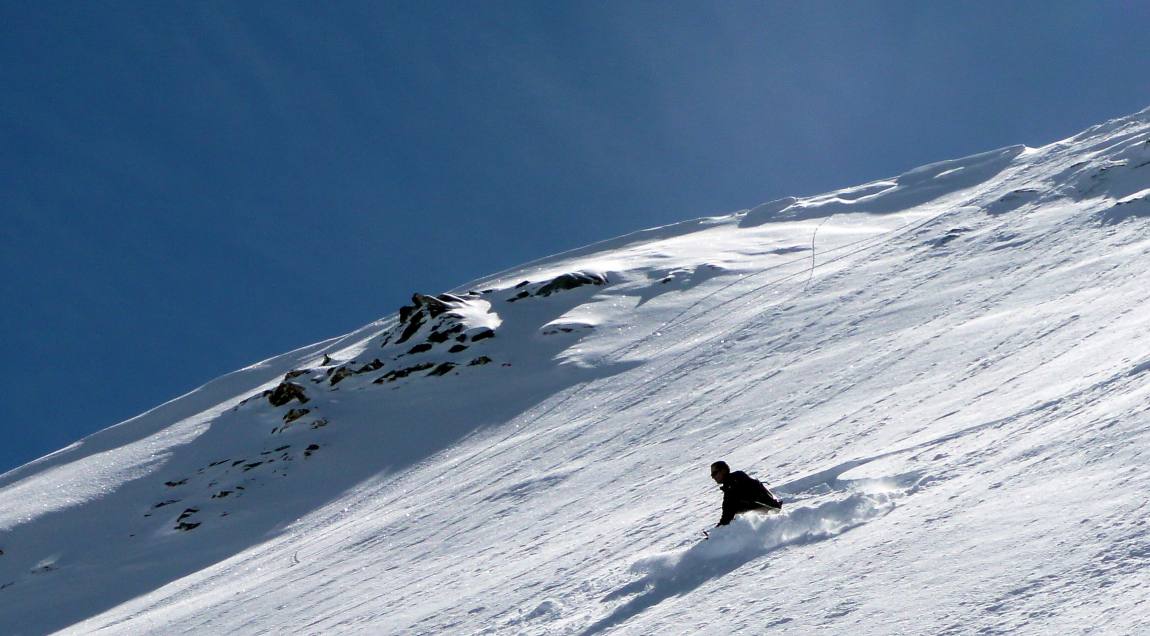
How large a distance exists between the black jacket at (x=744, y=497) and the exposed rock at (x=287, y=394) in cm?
3022

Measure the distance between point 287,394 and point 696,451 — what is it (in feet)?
80.2

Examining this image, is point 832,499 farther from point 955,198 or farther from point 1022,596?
point 955,198

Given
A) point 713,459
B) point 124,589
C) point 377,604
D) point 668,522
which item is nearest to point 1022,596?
point 668,522

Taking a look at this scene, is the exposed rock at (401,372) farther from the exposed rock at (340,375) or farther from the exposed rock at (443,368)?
the exposed rock at (340,375)

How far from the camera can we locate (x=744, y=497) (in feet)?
31.2

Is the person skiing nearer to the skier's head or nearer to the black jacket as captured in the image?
the black jacket

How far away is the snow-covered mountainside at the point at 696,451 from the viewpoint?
23.3ft

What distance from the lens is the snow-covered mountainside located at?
711 centimetres

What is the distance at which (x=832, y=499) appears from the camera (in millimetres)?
9070

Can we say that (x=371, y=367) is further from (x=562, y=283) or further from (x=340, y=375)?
(x=562, y=283)

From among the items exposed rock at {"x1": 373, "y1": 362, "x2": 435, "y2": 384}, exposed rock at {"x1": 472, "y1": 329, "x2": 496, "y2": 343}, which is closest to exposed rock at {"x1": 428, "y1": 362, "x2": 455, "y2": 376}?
exposed rock at {"x1": 373, "y1": 362, "x2": 435, "y2": 384}

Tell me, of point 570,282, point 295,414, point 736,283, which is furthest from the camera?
point 570,282

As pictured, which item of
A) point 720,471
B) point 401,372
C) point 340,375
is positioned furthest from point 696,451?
point 340,375

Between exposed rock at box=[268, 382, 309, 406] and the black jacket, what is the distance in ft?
99.2
